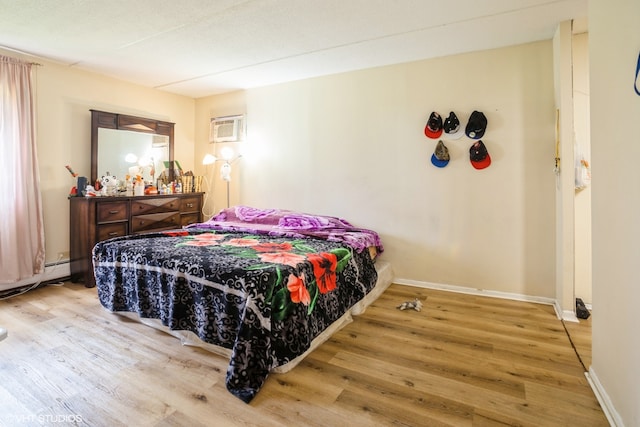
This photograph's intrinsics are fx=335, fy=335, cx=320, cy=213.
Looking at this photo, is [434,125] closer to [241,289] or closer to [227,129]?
[241,289]

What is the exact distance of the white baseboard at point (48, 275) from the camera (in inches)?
130

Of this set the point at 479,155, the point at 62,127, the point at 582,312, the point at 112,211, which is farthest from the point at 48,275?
the point at 582,312

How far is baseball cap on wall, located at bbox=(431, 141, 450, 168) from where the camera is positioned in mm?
3336

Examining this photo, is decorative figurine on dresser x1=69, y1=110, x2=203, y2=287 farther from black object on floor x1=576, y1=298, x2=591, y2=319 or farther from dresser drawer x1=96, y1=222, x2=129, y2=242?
black object on floor x1=576, y1=298, x2=591, y2=319

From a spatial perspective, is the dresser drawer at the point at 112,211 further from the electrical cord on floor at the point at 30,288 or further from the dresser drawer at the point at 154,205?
the electrical cord on floor at the point at 30,288

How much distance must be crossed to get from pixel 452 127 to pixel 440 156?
297 mm

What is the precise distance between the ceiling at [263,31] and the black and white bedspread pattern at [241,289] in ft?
5.84

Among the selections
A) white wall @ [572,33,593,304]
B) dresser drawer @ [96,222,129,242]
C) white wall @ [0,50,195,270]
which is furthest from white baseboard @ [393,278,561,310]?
white wall @ [0,50,195,270]

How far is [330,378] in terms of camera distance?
6.16 ft

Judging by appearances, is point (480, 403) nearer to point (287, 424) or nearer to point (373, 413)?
point (373, 413)

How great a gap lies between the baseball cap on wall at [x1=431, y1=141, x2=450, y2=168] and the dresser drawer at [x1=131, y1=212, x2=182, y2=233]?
10.7 ft

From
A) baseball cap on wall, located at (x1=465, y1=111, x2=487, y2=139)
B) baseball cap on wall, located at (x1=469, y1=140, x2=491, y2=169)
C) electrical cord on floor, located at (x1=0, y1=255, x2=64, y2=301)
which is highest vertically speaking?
baseball cap on wall, located at (x1=465, y1=111, x2=487, y2=139)

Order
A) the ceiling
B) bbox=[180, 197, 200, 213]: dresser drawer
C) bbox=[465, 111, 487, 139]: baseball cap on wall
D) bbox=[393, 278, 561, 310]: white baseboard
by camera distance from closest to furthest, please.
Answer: the ceiling, bbox=[393, 278, 561, 310]: white baseboard, bbox=[465, 111, 487, 139]: baseball cap on wall, bbox=[180, 197, 200, 213]: dresser drawer

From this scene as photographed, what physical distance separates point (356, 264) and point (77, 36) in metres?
3.15
